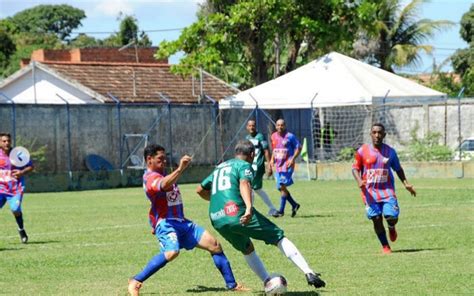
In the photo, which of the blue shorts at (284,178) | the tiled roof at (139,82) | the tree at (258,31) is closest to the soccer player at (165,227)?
the blue shorts at (284,178)

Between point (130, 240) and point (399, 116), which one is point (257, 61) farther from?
point (130, 240)

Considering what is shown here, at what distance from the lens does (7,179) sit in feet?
58.5

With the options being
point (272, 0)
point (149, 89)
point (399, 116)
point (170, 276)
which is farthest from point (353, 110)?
point (170, 276)

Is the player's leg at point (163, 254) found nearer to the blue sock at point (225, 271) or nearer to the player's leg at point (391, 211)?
the blue sock at point (225, 271)

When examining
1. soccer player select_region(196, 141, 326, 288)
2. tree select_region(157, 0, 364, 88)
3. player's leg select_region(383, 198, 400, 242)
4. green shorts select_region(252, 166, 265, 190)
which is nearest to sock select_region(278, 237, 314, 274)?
soccer player select_region(196, 141, 326, 288)

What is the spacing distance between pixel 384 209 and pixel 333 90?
24.3 metres

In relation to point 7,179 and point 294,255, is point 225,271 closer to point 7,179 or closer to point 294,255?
point 294,255

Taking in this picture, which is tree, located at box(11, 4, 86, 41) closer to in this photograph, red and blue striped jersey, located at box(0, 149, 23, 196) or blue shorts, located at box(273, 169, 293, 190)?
blue shorts, located at box(273, 169, 293, 190)

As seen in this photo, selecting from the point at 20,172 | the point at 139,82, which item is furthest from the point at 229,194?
the point at 139,82

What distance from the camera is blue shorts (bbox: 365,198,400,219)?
1472cm

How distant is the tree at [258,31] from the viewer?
4381 cm

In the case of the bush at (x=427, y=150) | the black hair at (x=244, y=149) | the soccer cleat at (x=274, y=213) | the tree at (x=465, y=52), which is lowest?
the soccer cleat at (x=274, y=213)

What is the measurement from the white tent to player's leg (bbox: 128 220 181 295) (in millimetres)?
26743

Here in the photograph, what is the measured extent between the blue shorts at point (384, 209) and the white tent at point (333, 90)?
22820mm
